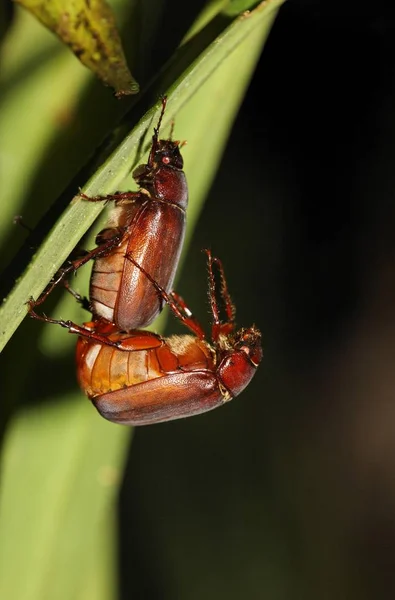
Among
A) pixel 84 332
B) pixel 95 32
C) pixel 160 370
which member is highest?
pixel 95 32

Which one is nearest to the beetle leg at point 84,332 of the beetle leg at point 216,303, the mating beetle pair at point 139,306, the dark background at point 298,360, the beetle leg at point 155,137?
the mating beetle pair at point 139,306

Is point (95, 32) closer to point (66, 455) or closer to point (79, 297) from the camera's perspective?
point (79, 297)

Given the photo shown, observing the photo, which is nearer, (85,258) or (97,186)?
(97,186)

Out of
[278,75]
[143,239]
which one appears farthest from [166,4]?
[278,75]

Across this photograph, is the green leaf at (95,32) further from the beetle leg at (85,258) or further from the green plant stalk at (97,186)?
the beetle leg at (85,258)

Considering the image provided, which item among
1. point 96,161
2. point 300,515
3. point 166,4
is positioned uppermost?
point 166,4

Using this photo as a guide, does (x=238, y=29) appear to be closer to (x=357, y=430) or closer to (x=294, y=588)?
(x=294, y=588)

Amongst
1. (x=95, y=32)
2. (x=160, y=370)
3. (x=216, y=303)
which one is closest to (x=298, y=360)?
(x=216, y=303)
